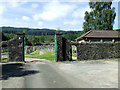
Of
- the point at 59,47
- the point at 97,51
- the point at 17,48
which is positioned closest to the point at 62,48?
the point at 59,47

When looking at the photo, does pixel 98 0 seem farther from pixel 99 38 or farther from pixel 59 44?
pixel 59 44

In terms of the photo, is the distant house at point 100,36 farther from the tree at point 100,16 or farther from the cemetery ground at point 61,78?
the cemetery ground at point 61,78

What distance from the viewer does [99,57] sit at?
1644 centimetres

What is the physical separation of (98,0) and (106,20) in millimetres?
6066

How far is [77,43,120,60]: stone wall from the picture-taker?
15781 mm

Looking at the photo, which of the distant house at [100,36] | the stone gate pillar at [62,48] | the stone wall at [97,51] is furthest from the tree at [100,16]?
the stone gate pillar at [62,48]

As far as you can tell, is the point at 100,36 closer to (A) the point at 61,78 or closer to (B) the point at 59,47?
(B) the point at 59,47

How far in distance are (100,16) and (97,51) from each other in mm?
21137

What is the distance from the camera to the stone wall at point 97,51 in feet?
51.8

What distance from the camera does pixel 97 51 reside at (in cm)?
1634

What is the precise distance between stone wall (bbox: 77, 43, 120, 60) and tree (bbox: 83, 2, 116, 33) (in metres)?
18.3

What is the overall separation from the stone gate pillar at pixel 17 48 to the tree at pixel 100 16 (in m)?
24.8

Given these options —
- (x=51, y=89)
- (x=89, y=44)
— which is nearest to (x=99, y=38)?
(x=89, y=44)

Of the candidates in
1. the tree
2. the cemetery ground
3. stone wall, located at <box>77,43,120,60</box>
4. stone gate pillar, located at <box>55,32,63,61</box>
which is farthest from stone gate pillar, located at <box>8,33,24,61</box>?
the tree
